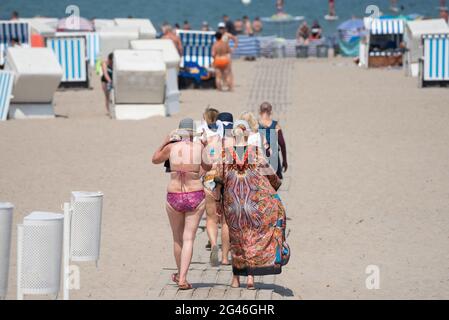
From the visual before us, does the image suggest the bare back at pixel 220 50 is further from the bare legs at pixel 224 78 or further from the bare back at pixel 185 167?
the bare back at pixel 185 167

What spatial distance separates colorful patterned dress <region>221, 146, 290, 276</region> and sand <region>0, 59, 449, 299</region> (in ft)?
1.29

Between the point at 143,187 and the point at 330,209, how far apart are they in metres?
2.27

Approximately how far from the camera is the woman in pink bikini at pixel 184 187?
7906mm

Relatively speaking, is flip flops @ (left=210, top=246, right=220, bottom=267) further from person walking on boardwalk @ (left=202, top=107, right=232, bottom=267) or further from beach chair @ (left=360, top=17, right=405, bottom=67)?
beach chair @ (left=360, top=17, right=405, bottom=67)

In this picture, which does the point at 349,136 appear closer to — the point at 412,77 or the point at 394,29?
the point at 412,77

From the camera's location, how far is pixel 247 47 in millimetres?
29109

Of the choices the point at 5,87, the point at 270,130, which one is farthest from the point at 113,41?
the point at 270,130

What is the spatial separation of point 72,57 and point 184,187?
14.3 meters

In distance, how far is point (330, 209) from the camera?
1121cm

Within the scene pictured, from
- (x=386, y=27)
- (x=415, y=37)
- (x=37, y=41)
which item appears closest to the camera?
(x=415, y=37)

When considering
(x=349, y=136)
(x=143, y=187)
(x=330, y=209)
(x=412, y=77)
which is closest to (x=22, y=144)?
(x=143, y=187)

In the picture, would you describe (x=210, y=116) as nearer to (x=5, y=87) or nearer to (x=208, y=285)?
(x=208, y=285)

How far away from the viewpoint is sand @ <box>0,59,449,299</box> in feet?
28.2

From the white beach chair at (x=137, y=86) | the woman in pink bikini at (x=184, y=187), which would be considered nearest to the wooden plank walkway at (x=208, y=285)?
the woman in pink bikini at (x=184, y=187)
